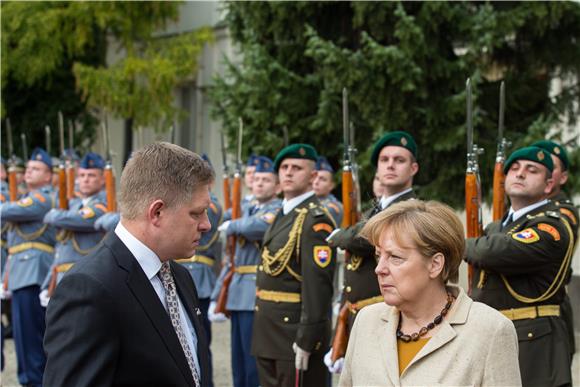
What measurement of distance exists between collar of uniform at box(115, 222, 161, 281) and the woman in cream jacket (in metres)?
0.70

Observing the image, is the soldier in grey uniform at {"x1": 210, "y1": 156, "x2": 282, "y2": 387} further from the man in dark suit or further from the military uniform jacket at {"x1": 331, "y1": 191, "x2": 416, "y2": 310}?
the man in dark suit

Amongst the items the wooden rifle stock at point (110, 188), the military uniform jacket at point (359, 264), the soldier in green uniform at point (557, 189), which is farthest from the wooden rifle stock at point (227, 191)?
the soldier in green uniform at point (557, 189)

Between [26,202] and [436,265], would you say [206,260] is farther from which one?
[436,265]

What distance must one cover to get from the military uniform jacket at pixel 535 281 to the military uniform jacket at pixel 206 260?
3.11 m

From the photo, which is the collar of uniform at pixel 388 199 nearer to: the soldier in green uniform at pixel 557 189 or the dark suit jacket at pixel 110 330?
the soldier in green uniform at pixel 557 189

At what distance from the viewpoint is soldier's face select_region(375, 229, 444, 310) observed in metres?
2.94

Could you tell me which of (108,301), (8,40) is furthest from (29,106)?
(108,301)

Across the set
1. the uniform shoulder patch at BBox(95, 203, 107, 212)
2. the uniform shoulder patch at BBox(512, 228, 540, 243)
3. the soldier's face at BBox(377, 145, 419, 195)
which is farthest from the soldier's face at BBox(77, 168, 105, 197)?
the uniform shoulder patch at BBox(512, 228, 540, 243)

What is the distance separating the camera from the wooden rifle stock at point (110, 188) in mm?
7695

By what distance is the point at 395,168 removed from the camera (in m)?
5.21

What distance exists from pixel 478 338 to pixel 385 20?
6.97 metres

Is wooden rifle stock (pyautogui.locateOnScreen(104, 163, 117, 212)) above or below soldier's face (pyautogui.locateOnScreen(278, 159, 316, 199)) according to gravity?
below

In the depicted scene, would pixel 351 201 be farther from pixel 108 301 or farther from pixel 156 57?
pixel 156 57

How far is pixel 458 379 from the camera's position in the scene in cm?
278
